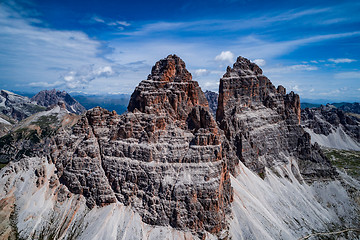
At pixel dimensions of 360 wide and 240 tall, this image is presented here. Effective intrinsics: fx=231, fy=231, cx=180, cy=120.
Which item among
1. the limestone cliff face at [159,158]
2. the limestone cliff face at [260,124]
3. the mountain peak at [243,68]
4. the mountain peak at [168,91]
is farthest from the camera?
the mountain peak at [243,68]

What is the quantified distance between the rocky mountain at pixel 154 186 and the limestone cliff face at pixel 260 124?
22.6 metres

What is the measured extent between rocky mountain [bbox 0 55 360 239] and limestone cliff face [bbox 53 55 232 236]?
446mm

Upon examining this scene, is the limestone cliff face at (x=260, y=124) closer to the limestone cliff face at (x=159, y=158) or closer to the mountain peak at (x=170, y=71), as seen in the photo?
the mountain peak at (x=170, y=71)

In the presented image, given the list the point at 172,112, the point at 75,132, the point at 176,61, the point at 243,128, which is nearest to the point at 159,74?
the point at 176,61

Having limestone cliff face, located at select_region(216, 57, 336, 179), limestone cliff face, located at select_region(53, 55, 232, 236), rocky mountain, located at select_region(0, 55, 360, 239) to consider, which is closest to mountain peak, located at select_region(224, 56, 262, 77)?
limestone cliff face, located at select_region(216, 57, 336, 179)

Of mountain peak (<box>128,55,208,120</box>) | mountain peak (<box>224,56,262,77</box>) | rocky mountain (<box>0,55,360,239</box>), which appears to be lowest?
rocky mountain (<box>0,55,360,239</box>)

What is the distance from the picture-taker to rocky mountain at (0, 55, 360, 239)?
9731cm

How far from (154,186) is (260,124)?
362 feet

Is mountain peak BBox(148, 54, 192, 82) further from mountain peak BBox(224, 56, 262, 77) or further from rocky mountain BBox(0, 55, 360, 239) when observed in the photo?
mountain peak BBox(224, 56, 262, 77)

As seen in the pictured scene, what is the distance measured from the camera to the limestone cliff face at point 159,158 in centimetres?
9694

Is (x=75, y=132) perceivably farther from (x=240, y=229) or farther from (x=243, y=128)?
(x=243, y=128)

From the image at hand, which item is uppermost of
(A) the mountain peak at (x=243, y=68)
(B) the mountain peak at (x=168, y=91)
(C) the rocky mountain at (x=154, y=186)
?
(A) the mountain peak at (x=243, y=68)

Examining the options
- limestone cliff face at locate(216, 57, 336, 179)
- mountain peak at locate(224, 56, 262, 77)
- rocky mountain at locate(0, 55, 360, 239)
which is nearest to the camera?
rocky mountain at locate(0, 55, 360, 239)

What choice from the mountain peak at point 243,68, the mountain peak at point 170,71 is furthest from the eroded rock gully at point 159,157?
the mountain peak at point 243,68
